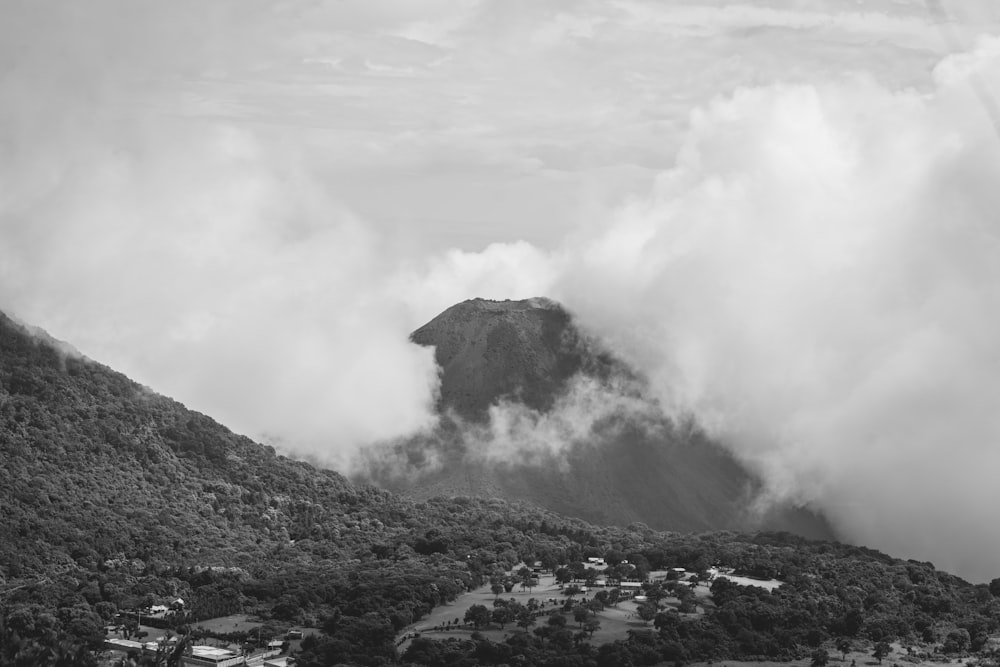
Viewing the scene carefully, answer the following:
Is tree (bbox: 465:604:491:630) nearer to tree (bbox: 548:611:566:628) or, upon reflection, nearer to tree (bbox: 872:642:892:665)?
tree (bbox: 548:611:566:628)

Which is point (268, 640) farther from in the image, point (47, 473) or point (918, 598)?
point (918, 598)

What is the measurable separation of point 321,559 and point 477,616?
23015 mm

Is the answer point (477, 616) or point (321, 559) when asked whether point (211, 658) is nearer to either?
point (477, 616)

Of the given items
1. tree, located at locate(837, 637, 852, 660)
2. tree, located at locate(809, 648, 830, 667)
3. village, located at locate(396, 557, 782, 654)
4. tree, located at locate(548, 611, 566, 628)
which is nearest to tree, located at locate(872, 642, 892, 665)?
tree, located at locate(837, 637, 852, 660)

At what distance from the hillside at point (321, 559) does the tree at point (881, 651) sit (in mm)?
1575

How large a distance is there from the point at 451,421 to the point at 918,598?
164 ft

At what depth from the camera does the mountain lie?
126 metres

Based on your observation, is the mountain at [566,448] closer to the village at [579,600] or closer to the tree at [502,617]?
the village at [579,600]

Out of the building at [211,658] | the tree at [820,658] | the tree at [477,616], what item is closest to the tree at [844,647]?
the tree at [820,658]

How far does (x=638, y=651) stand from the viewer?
75812 millimetres

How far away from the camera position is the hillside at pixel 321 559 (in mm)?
79438

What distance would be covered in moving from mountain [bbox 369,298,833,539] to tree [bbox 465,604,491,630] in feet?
132

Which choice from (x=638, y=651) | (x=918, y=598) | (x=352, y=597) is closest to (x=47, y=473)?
(x=352, y=597)

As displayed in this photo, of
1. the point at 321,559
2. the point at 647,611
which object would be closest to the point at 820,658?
the point at 647,611
